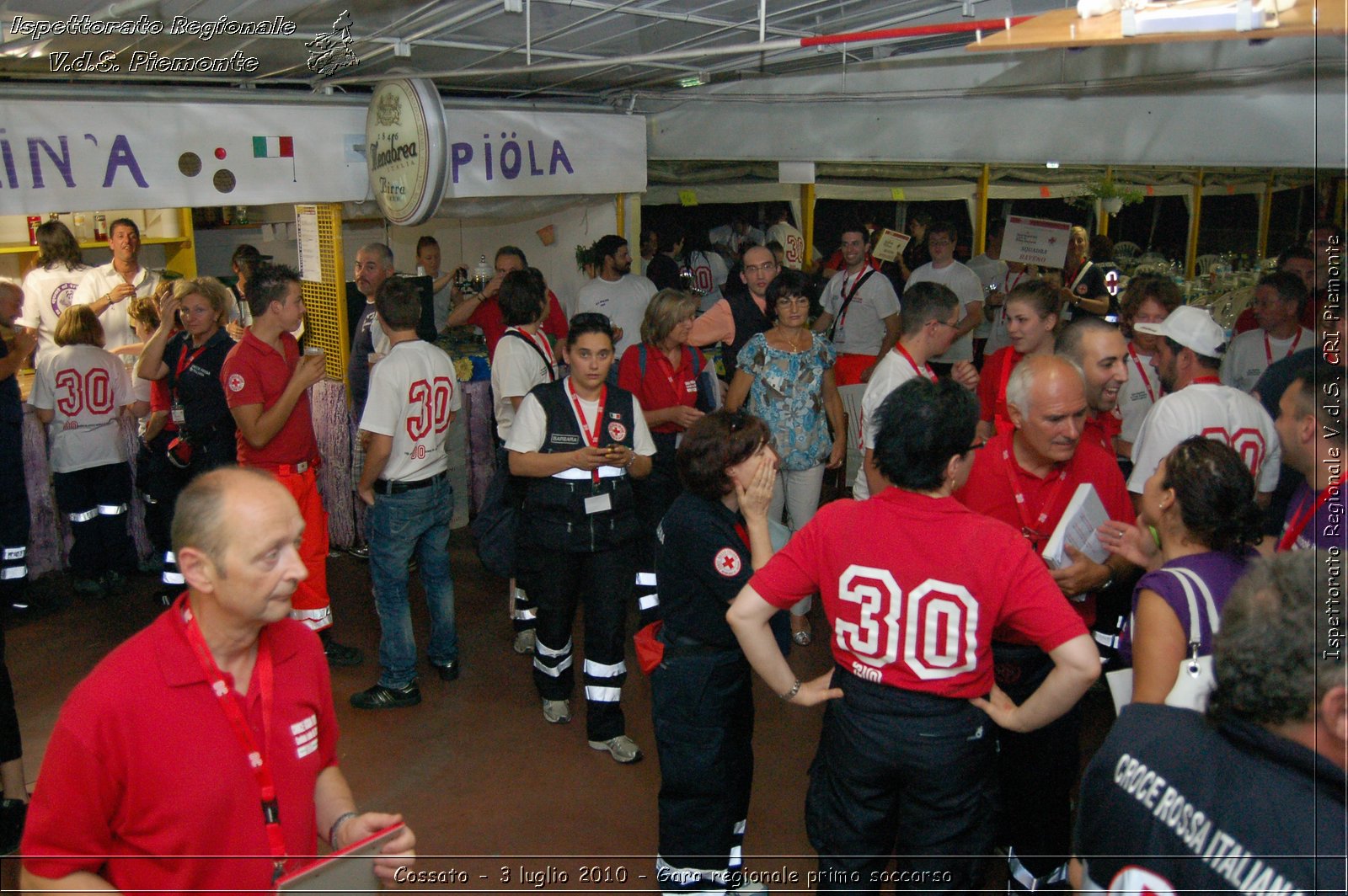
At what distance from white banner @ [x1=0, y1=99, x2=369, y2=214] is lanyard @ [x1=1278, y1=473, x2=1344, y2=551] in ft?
15.3

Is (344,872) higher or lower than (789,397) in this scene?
lower

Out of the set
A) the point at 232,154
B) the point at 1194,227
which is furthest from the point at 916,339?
the point at 1194,227

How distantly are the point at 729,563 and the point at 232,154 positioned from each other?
12.5 feet

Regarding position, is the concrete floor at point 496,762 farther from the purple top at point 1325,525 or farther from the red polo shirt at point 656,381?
the purple top at point 1325,525

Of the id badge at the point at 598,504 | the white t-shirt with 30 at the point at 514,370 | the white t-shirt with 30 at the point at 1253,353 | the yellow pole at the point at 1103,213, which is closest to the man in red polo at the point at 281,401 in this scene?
the white t-shirt with 30 at the point at 514,370

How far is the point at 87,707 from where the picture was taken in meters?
1.68

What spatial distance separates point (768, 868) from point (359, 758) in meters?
1.72

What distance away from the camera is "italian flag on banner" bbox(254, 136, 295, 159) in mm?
5168

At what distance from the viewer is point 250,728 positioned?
1.83 meters

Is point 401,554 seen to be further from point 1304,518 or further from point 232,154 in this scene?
point 1304,518

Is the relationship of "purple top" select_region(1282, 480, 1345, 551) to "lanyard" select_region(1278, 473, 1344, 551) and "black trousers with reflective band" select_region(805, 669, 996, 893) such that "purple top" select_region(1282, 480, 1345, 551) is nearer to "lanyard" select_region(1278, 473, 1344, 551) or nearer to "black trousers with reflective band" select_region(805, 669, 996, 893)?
"lanyard" select_region(1278, 473, 1344, 551)

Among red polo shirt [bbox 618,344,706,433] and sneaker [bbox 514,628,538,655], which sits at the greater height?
red polo shirt [bbox 618,344,706,433]

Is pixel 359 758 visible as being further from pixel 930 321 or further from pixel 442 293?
pixel 442 293

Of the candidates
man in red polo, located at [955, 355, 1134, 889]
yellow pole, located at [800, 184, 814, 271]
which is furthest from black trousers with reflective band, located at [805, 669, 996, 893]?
yellow pole, located at [800, 184, 814, 271]
